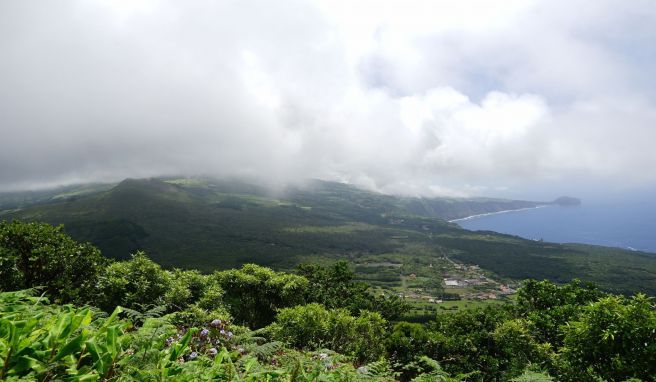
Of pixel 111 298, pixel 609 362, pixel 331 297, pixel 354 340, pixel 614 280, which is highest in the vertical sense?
pixel 609 362

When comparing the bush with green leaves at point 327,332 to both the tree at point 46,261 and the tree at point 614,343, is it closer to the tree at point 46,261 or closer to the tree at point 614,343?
the tree at point 614,343

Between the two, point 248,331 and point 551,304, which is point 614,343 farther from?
point 551,304

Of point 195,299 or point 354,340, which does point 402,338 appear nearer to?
point 354,340

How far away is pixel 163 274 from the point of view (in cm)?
2089

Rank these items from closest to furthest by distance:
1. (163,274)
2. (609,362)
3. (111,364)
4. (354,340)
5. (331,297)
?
(111,364), (609,362), (354,340), (163,274), (331,297)

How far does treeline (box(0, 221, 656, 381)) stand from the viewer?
9.59 feet

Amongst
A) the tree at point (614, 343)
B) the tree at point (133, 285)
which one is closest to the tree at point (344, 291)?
the tree at point (133, 285)

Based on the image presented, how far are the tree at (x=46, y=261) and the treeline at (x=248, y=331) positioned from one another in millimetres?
59

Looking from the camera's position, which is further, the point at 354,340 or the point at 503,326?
the point at 503,326

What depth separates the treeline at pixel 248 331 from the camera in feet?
9.59

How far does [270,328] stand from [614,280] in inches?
8345

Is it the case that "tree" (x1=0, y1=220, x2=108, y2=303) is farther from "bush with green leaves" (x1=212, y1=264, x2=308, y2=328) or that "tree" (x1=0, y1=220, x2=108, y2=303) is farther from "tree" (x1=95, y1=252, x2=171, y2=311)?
"bush with green leaves" (x1=212, y1=264, x2=308, y2=328)

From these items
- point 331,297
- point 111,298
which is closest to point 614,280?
point 331,297

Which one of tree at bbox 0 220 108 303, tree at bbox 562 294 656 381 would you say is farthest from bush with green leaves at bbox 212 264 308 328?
tree at bbox 562 294 656 381
